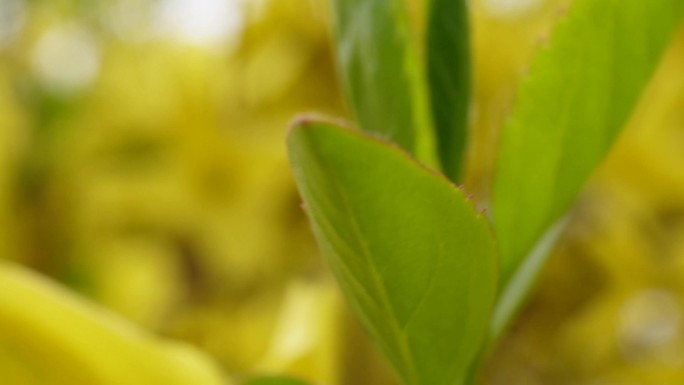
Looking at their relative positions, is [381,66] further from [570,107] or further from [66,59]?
[66,59]

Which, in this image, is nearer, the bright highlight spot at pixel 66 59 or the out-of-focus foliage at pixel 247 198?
the out-of-focus foliage at pixel 247 198

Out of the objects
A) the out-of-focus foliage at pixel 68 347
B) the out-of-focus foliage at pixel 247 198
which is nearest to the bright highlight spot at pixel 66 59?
the out-of-focus foliage at pixel 247 198

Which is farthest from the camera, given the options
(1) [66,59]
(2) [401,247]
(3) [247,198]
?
(1) [66,59]

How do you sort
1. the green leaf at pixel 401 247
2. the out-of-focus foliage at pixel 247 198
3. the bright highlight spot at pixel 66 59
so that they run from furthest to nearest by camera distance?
the bright highlight spot at pixel 66 59 → the out-of-focus foliage at pixel 247 198 → the green leaf at pixel 401 247

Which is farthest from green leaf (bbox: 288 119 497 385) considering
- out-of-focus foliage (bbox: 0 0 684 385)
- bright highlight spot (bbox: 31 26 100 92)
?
bright highlight spot (bbox: 31 26 100 92)

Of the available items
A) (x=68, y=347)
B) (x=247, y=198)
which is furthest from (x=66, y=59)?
(x=68, y=347)

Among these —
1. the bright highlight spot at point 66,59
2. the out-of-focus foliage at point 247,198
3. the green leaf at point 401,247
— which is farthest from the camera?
the bright highlight spot at point 66,59

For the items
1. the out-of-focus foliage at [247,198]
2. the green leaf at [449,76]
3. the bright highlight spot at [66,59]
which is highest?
the bright highlight spot at [66,59]

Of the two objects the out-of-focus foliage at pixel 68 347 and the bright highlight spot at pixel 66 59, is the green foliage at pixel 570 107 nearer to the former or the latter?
the out-of-focus foliage at pixel 68 347
